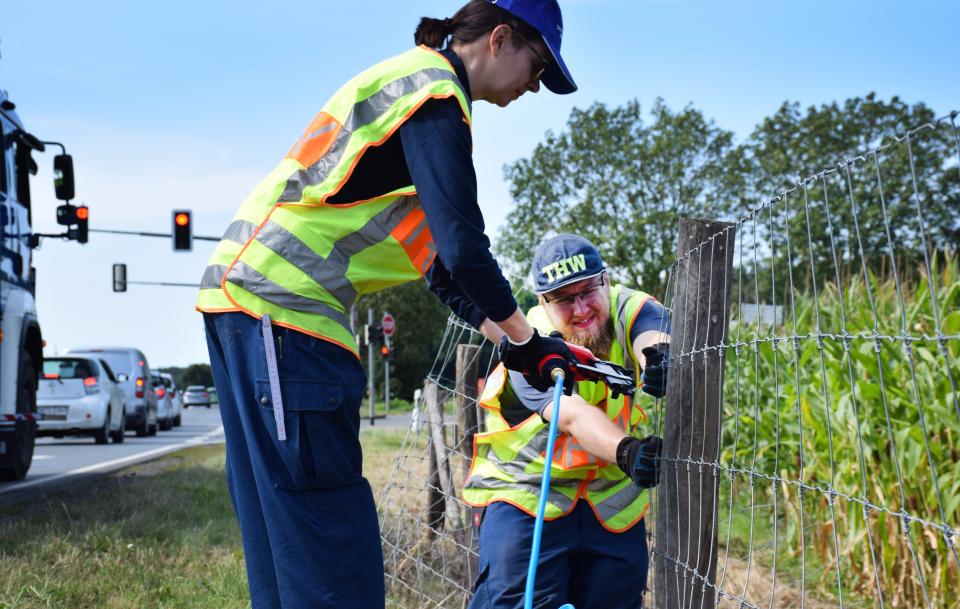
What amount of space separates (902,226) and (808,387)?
30751 mm

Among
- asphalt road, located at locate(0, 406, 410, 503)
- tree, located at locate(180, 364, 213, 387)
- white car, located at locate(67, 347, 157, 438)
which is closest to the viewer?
asphalt road, located at locate(0, 406, 410, 503)

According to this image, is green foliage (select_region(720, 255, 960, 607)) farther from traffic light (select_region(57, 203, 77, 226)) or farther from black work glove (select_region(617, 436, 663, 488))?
traffic light (select_region(57, 203, 77, 226))

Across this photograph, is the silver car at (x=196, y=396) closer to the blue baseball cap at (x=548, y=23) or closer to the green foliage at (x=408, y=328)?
the green foliage at (x=408, y=328)

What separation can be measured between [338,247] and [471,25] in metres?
0.61

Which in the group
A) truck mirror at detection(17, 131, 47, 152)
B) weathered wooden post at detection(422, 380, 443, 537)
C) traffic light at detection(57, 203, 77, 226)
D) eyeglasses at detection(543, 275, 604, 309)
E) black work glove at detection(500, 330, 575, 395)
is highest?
truck mirror at detection(17, 131, 47, 152)

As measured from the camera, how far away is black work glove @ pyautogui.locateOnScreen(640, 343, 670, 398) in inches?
114

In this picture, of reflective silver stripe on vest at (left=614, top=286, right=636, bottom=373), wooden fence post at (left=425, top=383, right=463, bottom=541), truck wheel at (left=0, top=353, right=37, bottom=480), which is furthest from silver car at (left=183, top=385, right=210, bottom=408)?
reflective silver stripe on vest at (left=614, top=286, right=636, bottom=373)

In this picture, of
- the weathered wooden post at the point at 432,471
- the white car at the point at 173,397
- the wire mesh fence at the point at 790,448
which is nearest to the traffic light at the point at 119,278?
the white car at the point at 173,397

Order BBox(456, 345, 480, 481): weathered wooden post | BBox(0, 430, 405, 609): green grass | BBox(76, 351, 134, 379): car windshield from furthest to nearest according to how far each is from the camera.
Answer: BBox(76, 351, 134, 379): car windshield
BBox(456, 345, 480, 481): weathered wooden post
BBox(0, 430, 405, 609): green grass

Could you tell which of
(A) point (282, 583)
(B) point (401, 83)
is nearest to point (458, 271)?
(B) point (401, 83)

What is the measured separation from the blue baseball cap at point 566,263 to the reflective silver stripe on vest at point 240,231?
3.57 ft

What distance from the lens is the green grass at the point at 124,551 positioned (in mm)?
4211

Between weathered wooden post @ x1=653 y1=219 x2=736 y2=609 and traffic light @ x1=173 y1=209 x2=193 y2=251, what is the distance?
1993 centimetres

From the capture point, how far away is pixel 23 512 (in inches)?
266
